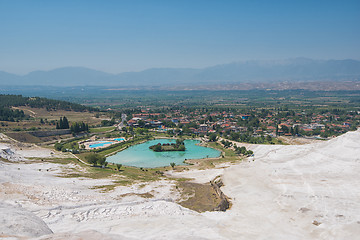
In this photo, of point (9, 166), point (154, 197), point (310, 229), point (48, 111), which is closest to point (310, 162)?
point (310, 229)

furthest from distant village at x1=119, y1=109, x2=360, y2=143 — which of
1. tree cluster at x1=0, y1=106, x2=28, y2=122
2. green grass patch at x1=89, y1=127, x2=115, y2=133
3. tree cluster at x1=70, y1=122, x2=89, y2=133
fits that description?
tree cluster at x1=0, y1=106, x2=28, y2=122

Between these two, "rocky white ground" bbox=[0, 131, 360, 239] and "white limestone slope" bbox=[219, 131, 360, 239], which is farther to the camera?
"white limestone slope" bbox=[219, 131, 360, 239]

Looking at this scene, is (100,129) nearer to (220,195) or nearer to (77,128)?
(77,128)

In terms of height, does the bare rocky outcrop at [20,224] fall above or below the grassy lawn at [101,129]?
above

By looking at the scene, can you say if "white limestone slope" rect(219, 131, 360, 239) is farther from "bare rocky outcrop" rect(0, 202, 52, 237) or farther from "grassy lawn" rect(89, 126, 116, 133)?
"grassy lawn" rect(89, 126, 116, 133)

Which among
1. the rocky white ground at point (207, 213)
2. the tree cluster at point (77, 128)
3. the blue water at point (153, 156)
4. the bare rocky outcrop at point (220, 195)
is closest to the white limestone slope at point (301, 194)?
the rocky white ground at point (207, 213)

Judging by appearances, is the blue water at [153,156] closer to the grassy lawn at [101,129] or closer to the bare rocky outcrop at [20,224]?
the grassy lawn at [101,129]
